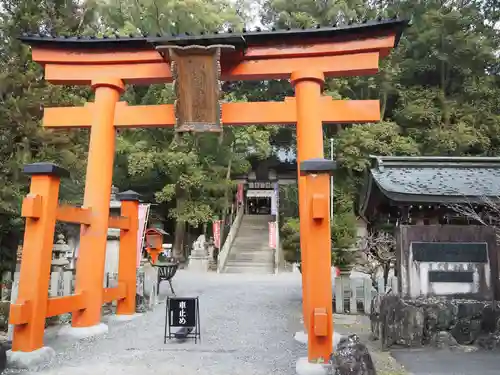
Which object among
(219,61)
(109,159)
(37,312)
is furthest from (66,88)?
(37,312)

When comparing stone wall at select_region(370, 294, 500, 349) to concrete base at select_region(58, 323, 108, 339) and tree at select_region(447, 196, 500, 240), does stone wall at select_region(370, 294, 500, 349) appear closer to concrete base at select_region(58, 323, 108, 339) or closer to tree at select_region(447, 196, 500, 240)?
tree at select_region(447, 196, 500, 240)

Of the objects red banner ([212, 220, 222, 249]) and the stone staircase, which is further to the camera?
red banner ([212, 220, 222, 249])

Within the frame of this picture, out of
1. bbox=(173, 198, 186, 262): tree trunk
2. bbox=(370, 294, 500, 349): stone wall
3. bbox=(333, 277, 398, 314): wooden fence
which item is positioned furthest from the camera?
bbox=(173, 198, 186, 262): tree trunk

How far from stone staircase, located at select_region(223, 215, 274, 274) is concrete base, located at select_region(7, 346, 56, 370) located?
1644cm

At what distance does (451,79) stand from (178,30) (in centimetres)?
1655

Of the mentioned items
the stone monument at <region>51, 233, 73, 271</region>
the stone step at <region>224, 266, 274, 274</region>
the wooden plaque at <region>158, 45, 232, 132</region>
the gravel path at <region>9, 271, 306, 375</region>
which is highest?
the wooden plaque at <region>158, 45, 232, 132</region>

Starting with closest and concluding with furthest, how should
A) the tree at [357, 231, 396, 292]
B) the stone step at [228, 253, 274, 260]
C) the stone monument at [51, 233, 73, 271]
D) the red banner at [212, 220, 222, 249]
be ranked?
Answer: 1. the stone monument at [51, 233, 73, 271]
2. the tree at [357, 231, 396, 292]
3. the red banner at [212, 220, 222, 249]
4. the stone step at [228, 253, 274, 260]

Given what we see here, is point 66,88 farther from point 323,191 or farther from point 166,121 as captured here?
point 323,191

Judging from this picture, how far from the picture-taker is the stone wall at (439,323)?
6.92 m

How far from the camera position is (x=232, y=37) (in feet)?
23.9

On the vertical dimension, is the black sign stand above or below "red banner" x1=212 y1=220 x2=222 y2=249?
below

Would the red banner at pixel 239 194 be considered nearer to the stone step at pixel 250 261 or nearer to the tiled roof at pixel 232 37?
the stone step at pixel 250 261

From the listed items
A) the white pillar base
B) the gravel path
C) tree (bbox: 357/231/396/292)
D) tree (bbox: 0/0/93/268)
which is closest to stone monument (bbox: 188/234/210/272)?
tree (bbox: 0/0/93/268)

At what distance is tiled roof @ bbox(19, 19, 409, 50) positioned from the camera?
733 cm
